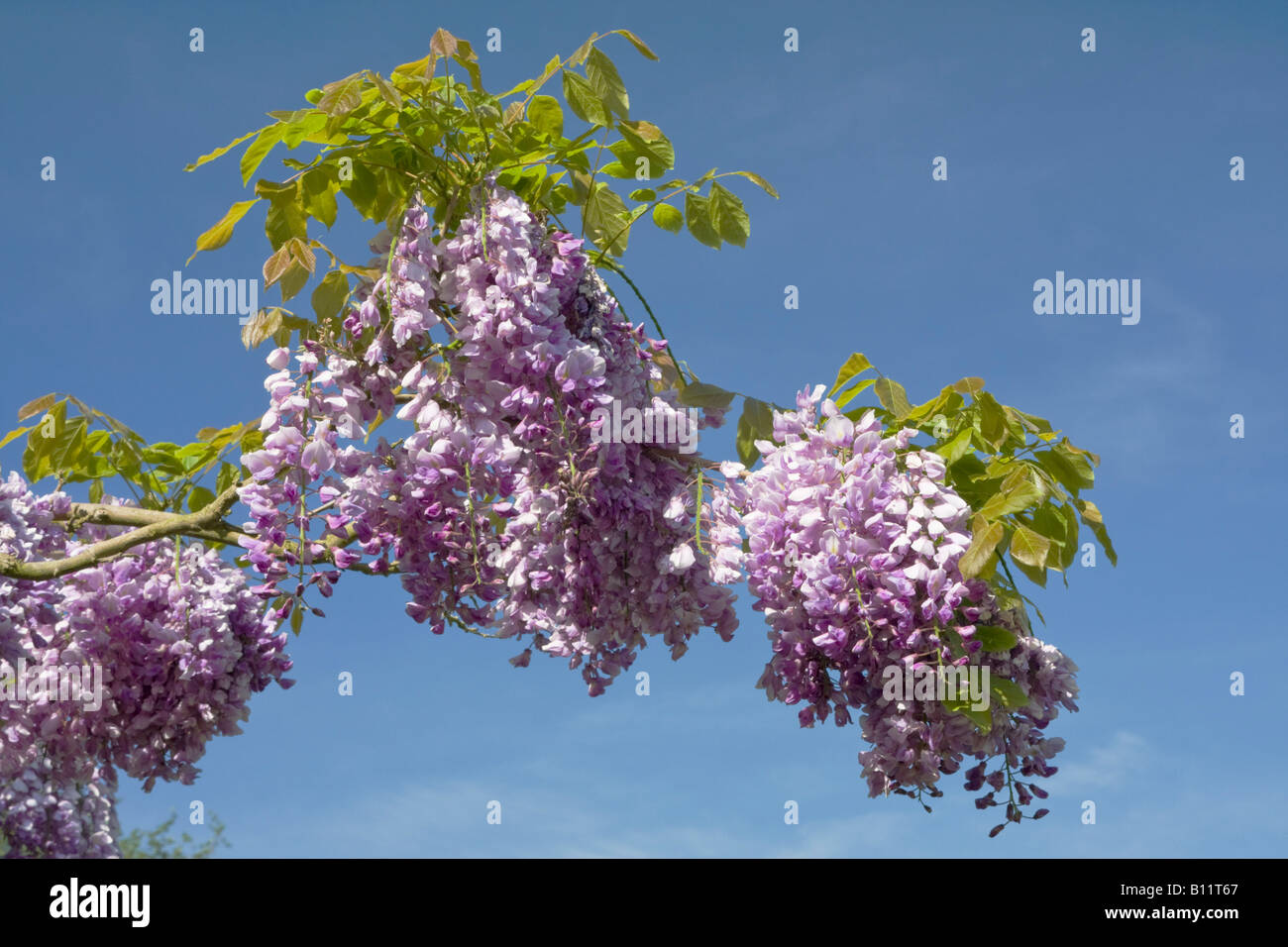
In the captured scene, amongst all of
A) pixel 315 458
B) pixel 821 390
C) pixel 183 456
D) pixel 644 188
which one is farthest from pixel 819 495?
pixel 183 456

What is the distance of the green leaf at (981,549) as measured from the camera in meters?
3.17

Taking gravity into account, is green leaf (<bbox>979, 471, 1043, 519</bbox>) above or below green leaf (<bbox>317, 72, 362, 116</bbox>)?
below

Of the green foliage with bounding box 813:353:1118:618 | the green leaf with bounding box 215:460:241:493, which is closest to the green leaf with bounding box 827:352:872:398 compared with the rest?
the green foliage with bounding box 813:353:1118:618

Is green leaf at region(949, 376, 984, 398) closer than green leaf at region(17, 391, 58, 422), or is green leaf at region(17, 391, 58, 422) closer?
green leaf at region(949, 376, 984, 398)

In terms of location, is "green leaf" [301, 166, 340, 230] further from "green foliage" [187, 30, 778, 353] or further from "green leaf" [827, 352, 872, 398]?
"green leaf" [827, 352, 872, 398]

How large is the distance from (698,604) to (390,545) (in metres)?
0.99

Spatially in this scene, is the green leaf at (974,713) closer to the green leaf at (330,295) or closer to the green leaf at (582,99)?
the green leaf at (582,99)

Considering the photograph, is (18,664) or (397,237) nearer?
(397,237)

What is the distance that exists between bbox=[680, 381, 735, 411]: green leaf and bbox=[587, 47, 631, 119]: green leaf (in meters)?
0.89

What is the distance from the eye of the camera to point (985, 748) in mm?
3500

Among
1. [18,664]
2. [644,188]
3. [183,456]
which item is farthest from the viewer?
[183,456]

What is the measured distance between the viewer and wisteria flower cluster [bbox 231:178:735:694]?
3.41 m

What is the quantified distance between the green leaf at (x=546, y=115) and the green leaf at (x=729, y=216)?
1.82 feet

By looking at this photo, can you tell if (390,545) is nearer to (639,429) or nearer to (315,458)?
(315,458)
